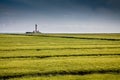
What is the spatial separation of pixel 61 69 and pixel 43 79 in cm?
327

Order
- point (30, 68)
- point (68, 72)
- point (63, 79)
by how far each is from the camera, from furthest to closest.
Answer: point (30, 68) → point (68, 72) → point (63, 79)

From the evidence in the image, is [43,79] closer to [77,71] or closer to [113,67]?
[77,71]

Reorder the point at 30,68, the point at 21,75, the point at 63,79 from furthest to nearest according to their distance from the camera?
the point at 30,68, the point at 21,75, the point at 63,79

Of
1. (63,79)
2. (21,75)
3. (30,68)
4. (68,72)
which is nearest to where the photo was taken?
(63,79)

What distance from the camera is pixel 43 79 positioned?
589 inches

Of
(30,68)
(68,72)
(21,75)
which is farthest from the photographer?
(30,68)

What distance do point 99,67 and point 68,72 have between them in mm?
3369

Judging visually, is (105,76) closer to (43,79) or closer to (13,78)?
(43,79)

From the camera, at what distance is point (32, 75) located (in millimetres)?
16125

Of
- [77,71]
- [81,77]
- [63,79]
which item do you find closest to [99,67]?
[77,71]

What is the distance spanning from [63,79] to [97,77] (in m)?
2.48

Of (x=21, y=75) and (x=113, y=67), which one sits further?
(x=113, y=67)

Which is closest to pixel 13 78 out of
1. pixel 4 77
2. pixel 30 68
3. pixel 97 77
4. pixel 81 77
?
pixel 4 77

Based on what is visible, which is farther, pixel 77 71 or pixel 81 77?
pixel 77 71
